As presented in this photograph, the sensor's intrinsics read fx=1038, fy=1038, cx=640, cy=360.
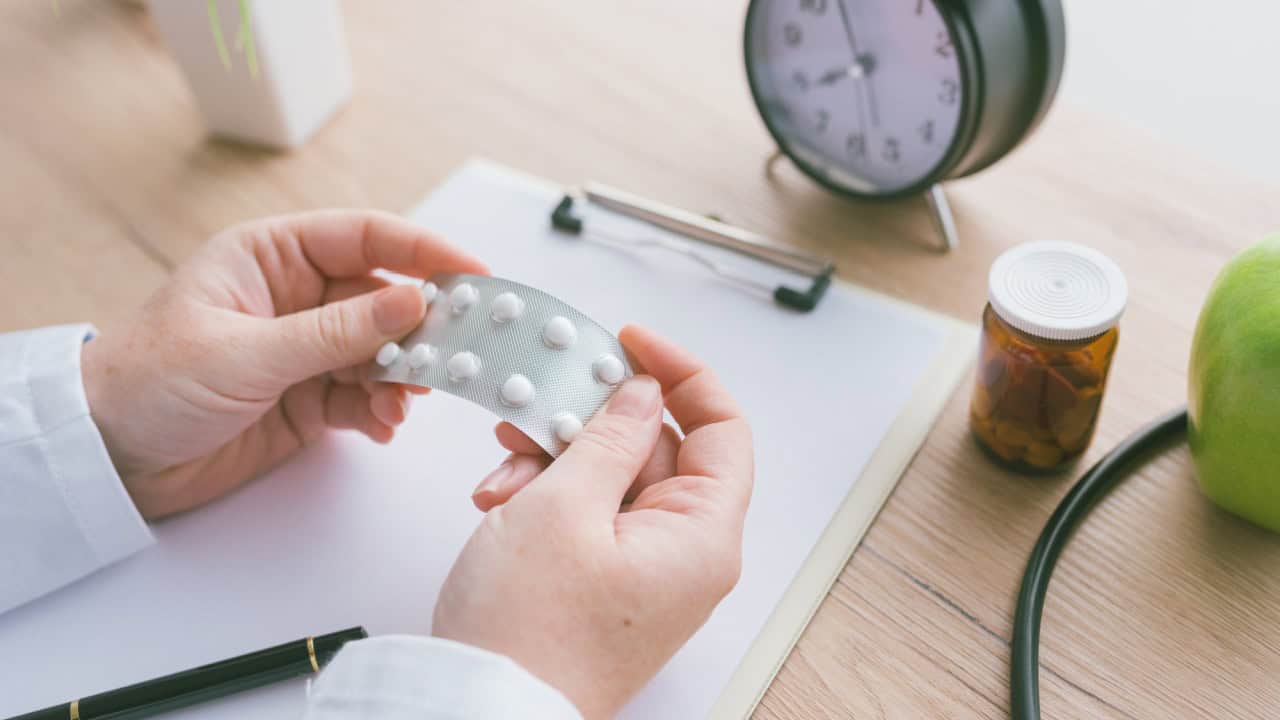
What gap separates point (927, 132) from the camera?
0.63 metres

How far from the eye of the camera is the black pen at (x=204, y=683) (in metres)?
0.46

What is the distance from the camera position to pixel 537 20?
873 millimetres

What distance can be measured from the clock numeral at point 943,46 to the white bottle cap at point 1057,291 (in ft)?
0.47

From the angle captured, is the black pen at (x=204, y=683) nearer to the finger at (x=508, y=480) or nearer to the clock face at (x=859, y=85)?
the finger at (x=508, y=480)

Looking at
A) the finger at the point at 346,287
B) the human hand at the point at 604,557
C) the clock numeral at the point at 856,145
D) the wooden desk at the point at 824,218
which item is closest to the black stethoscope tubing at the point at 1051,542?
the wooden desk at the point at 824,218

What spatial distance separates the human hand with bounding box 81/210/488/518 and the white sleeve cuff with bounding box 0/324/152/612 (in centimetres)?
2

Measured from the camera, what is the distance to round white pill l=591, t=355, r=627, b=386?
0.48 m

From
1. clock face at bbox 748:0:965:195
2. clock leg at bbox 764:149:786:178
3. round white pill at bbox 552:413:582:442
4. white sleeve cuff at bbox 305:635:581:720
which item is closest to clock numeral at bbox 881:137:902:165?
clock face at bbox 748:0:965:195

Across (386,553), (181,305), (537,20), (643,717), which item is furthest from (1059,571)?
(537,20)

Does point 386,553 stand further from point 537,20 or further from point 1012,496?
point 537,20

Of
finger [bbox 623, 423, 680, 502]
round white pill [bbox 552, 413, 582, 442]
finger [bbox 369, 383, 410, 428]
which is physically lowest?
finger [bbox 369, 383, 410, 428]

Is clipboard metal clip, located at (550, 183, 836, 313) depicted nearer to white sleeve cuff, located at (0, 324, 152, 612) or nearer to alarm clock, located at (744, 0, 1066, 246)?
alarm clock, located at (744, 0, 1066, 246)

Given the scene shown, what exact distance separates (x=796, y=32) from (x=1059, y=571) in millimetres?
360

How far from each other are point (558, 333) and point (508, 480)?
0.07 meters
